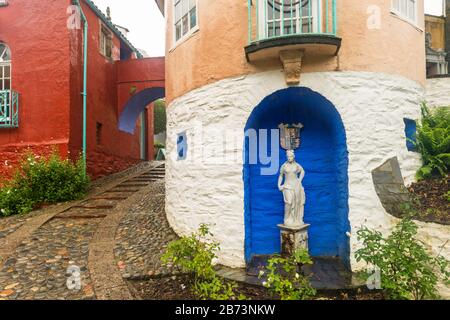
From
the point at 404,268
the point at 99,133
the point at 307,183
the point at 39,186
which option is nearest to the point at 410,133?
the point at 307,183

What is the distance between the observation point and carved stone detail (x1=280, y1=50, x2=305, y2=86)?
396 centimetres

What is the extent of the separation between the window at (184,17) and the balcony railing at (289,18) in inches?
49.8

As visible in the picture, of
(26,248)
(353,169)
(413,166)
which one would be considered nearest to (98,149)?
(26,248)

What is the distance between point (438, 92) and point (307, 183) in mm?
2880

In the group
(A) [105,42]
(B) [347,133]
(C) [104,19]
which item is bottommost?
(B) [347,133]

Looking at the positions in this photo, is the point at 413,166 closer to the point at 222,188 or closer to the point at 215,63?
the point at 222,188

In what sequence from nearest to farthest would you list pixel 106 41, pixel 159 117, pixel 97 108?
pixel 97 108, pixel 106 41, pixel 159 117

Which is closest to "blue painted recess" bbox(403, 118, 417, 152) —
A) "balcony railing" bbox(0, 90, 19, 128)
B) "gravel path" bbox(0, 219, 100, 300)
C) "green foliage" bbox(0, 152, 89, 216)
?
"gravel path" bbox(0, 219, 100, 300)

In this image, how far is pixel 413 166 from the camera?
4.39m

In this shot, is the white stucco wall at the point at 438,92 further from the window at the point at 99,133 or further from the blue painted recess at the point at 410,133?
the window at the point at 99,133

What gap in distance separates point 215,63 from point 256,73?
2.37ft

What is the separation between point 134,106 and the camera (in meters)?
11.5

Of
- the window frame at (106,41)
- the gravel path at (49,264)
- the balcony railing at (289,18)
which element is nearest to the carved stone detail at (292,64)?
the balcony railing at (289,18)

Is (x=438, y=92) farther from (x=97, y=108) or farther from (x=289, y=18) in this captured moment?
(x=97, y=108)
